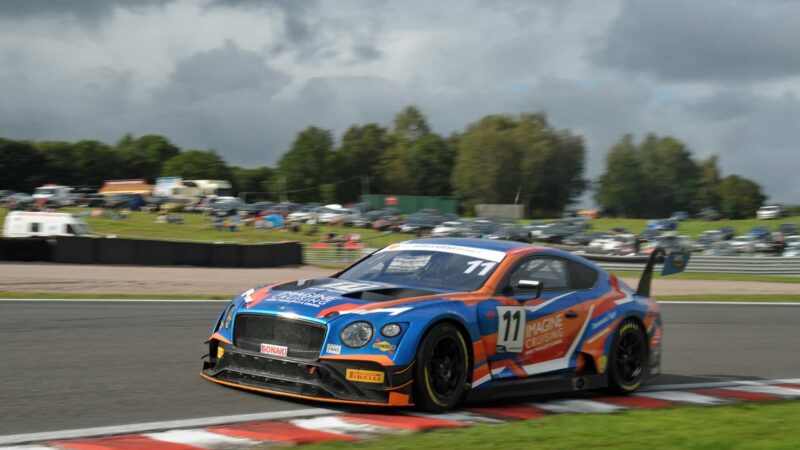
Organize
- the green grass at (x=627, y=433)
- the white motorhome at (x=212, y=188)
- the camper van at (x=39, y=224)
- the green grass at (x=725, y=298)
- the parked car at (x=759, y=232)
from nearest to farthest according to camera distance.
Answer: the green grass at (x=627, y=433), the green grass at (x=725, y=298), the camper van at (x=39, y=224), the parked car at (x=759, y=232), the white motorhome at (x=212, y=188)

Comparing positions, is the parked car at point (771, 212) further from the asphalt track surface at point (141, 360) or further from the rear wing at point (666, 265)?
the rear wing at point (666, 265)

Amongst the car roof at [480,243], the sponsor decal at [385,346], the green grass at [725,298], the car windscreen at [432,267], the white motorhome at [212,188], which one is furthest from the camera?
the white motorhome at [212,188]

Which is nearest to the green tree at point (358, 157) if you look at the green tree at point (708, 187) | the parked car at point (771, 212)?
the green tree at point (708, 187)

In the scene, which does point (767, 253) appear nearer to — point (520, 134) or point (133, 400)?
point (133, 400)

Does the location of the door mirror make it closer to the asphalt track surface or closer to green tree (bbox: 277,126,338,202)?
the asphalt track surface

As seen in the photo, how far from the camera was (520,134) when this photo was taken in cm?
12606

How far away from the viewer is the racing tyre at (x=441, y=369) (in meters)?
6.64

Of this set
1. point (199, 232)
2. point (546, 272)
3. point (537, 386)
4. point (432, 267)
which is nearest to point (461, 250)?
point (432, 267)

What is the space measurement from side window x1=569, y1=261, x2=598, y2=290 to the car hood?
1.57 meters

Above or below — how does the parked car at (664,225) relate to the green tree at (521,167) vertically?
below

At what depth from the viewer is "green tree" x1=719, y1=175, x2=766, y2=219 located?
137500mm

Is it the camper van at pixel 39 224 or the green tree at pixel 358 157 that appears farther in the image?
the green tree at pixel 358 157

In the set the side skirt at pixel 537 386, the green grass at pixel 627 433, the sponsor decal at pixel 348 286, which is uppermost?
the sponsor decal at pixel 348 286

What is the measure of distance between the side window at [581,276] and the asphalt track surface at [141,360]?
1.67 meters
